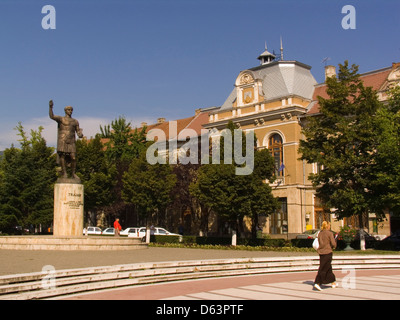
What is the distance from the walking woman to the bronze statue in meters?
14.3

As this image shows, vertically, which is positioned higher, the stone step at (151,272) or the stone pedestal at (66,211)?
the stone pedestal at (66,211)

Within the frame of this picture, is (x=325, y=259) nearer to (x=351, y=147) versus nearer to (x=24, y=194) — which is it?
(x=351, y=147)

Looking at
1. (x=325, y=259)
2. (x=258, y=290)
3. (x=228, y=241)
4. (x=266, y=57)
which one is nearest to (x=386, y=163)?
(x=228, y=241)

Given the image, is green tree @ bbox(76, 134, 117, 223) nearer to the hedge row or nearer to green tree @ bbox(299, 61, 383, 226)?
the hedge row

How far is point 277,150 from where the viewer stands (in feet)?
147

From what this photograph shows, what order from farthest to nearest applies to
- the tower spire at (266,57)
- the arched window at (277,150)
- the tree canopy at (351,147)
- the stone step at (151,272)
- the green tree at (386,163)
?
the tower spire at (266,57) < the arched window at (277,150) < the tree canopy at (351,147) < the green tree at (386,163) < the stone step at (151,272)

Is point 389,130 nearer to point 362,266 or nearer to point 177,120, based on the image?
point 362,266

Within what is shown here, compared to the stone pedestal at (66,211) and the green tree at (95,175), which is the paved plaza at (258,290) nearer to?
the stone pedestal at (66,211)

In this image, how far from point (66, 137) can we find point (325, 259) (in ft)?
49.5

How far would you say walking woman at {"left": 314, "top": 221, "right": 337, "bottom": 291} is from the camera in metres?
11.1
